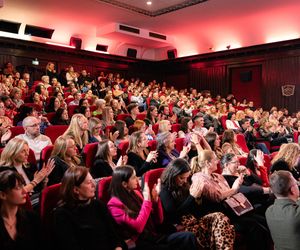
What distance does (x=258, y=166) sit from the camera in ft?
6.50

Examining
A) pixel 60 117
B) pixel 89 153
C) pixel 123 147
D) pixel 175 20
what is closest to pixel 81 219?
pixel 89 153

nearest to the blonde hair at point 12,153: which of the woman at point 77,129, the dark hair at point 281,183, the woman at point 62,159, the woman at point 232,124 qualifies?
the woman at point 62,159

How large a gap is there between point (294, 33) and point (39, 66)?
475cm

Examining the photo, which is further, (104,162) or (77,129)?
(77,129)

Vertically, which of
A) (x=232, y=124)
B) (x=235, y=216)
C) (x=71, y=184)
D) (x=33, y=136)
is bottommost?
(x=235, y=216)

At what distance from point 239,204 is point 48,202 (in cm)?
88

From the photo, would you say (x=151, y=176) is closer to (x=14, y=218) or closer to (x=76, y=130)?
(x=14, y=218)

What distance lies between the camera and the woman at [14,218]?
0.95 meters

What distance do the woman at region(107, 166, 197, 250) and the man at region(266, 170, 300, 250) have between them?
30cm

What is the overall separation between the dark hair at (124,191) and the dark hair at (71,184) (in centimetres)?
15

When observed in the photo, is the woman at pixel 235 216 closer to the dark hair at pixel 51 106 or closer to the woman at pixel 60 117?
the woman at pixel 60 117

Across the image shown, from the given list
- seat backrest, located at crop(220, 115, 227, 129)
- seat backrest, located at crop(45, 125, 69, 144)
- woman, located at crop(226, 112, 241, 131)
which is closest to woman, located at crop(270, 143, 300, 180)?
seat backrest, located at crop(45, 125, 69, 144)

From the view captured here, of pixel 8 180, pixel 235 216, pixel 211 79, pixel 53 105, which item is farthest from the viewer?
pixel 211 79

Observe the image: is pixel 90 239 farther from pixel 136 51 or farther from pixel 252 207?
pixel 136 51
